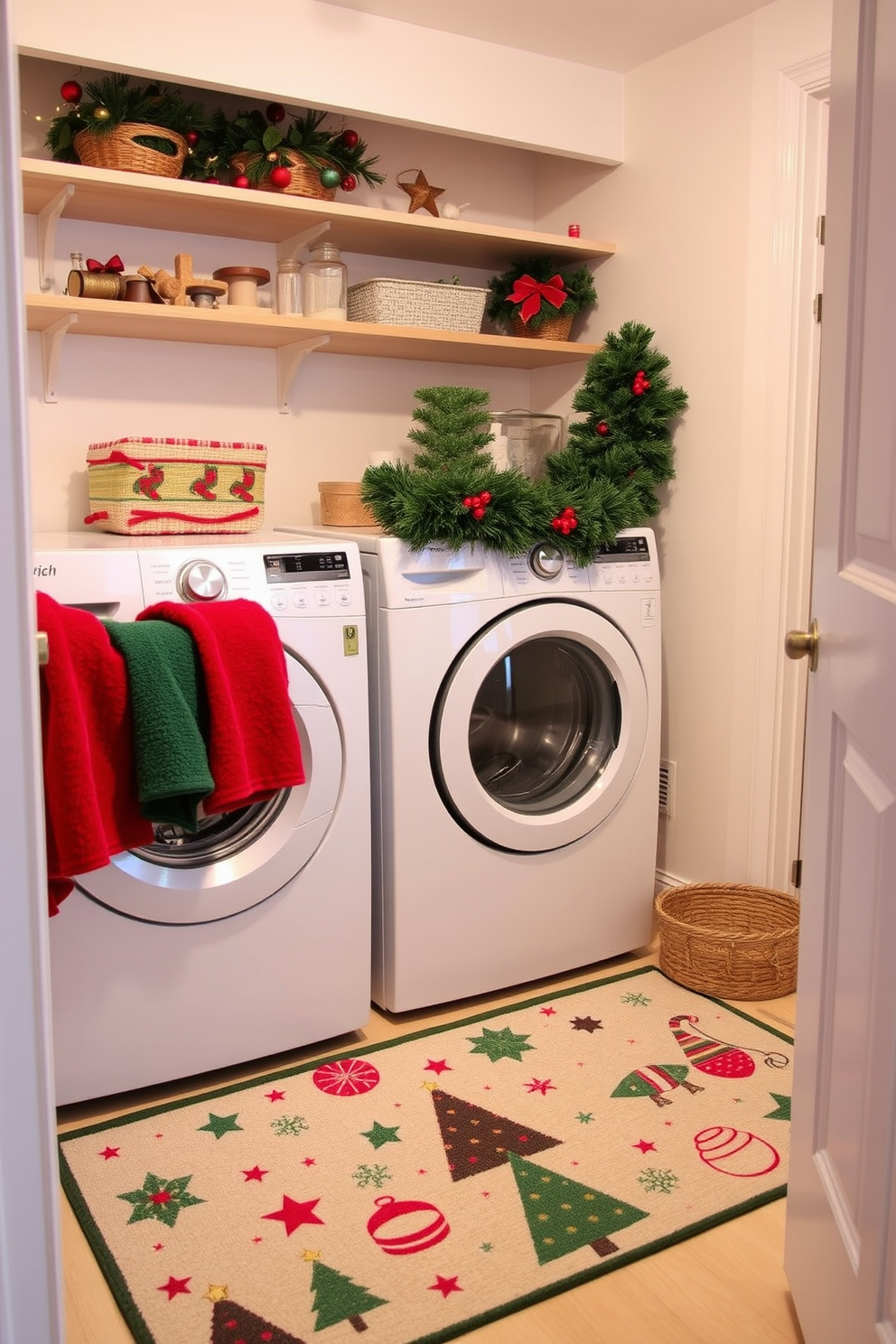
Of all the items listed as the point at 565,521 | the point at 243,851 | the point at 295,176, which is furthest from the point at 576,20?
the point at 243,851

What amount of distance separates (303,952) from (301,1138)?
36 cm

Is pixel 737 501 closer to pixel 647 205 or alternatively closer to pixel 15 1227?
pixel 647 205

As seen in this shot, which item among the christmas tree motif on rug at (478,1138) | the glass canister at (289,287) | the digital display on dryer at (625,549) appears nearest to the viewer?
the christmas tree motif on rug at (478,1138)

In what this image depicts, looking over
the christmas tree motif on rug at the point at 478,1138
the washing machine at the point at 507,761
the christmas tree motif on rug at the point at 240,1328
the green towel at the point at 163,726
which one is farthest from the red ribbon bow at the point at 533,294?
the christmas tree motif on rug at the point at 240,1328

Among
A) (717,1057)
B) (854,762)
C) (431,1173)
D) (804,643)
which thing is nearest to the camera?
(854,762)

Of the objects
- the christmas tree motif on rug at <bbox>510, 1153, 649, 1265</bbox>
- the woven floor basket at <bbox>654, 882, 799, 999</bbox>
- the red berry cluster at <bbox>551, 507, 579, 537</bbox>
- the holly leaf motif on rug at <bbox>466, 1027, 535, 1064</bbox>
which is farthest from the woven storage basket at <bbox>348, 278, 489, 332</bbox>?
the christmas tree motif on rug at <bbox>510, 1153, 649, 1265</bbox>

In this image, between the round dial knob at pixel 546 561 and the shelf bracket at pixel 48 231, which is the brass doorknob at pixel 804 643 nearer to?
the round dial knob at pixel 546 561

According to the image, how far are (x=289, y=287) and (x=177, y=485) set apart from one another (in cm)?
63

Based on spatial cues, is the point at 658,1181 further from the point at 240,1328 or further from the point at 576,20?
the point at 576,20

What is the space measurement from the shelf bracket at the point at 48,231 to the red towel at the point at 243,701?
3.13ft

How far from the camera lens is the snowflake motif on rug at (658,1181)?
1.83 m

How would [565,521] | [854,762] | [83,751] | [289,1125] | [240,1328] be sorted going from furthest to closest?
[565,521], [289,1125], [83,751], [240,1328], [854,762]

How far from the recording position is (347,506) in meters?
2.56

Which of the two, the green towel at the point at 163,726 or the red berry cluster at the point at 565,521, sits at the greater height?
the red berry cluster at the point at 565,521
